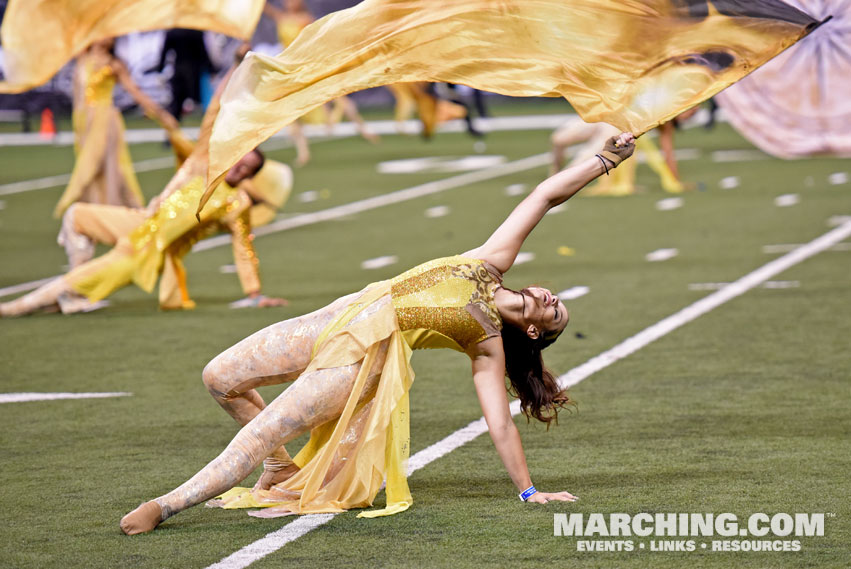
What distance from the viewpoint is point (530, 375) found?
6914mm

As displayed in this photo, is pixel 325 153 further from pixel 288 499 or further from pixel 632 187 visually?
pixel 288 499

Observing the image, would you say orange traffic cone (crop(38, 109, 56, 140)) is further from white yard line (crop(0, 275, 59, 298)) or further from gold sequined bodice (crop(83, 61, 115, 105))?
white yard line (crop(0, 275, 59, 298))

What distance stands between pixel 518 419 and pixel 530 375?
66.8 inches

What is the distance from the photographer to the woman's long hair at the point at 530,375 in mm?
6879

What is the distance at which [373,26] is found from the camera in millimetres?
7508

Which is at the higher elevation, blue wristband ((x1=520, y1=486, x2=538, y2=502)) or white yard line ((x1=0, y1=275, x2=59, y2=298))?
blue wristband ((x1=520, y1=486, x2=538, y2=502))

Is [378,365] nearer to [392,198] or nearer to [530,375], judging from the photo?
[530,375]

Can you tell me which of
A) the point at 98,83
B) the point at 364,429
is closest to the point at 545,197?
the point at 364,429

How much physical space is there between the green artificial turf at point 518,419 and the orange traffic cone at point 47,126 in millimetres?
14940

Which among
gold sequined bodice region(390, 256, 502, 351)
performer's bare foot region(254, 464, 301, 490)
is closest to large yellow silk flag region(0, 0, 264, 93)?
gold sequined bodice region(390, 256, 502, 351)

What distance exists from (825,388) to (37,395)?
4.54m

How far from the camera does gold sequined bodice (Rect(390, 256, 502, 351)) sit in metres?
6.61

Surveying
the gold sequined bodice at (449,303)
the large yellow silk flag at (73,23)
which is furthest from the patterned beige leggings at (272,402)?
the large yellow silk flag at (73,23)

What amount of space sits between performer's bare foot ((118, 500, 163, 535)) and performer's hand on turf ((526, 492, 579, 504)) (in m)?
1.52
